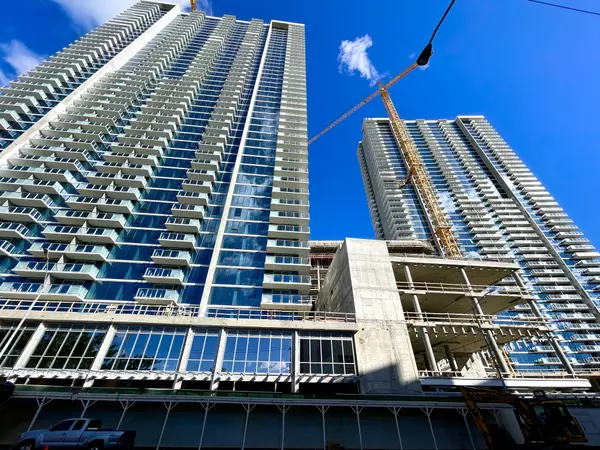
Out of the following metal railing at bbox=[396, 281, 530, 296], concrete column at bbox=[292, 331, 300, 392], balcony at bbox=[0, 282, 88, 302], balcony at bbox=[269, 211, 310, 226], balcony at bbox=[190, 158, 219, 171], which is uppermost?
balcony at bbox=[190, 158, 219, 171]

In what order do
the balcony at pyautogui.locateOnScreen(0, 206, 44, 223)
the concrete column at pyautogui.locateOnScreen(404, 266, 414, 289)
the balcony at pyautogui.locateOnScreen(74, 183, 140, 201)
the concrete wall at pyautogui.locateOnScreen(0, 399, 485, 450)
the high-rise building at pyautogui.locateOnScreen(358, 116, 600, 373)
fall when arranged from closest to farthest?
the concrete wall at pyautogui.locateOnScreen(0, 399, 485, 450)
the concrete column at pyautogui.locateOnScreen(404, 266, 414, 289)
the balcony at pyautogui.locateOnScreen(0, 206, 44, 223)
the balcony at pyautogui.locateOnScreen(74, 183, 140, 201)
the high-rise building at pyautogui.locateOnScreen(358, 116, 600, 373)

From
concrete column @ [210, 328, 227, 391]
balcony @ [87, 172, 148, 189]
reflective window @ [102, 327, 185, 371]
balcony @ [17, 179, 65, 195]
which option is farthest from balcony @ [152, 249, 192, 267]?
balcony @ [17, 179, 65, 195]

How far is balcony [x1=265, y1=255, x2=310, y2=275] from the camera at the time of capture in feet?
143

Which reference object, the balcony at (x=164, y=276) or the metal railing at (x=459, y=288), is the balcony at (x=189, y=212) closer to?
the balcony at (x=164, y=276)

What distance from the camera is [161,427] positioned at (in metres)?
17.8

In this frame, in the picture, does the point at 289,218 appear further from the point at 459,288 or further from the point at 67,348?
the point at 67,348

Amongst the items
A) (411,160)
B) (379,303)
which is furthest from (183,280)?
(411,160)

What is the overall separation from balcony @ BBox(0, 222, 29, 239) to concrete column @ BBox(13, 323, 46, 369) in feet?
92.6

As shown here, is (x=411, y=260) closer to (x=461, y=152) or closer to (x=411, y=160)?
(x=411, y=160)

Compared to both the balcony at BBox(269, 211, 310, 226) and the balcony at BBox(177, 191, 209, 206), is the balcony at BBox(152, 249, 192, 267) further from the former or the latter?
the balcony at BBox(269, 211, 310, 226)

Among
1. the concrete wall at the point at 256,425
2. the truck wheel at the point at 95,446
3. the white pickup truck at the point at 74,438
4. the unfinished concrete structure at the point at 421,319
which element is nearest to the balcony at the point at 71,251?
the concrete wall at the point at 256,425

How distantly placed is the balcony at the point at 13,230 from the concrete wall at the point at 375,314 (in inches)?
1839

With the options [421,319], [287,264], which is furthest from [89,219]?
[421,319]

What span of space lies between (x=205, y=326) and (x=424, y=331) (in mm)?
20733
